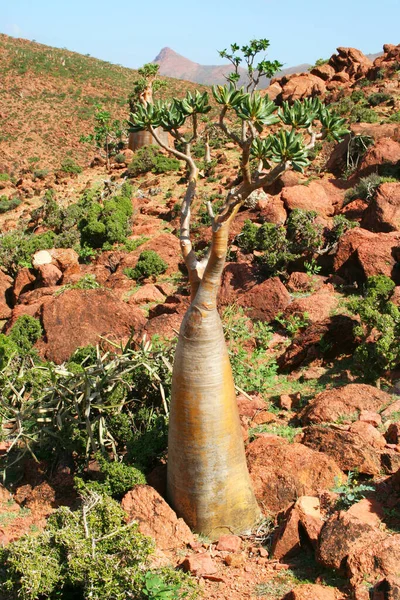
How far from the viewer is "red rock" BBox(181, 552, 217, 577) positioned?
342 cm

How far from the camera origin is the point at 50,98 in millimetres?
38094

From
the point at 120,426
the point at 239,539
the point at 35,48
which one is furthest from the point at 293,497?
the point at 35,48

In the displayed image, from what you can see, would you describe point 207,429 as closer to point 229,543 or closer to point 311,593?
point 229,543

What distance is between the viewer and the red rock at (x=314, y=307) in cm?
755

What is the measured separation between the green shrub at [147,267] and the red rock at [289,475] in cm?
645

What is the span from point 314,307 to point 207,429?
4.37m

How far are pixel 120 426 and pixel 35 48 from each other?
4901cm

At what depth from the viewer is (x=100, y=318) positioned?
7320mm

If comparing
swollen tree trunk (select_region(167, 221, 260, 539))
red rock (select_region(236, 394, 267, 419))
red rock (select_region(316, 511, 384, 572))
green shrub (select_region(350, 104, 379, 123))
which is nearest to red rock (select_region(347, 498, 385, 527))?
red rock (select_region(316, 511, 384, 572))

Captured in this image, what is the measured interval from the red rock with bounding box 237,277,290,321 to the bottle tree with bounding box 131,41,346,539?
4089 millimetres

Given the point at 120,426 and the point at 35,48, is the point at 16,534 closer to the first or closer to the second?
the point at 120,426

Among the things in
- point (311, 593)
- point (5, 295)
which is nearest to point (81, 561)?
point (311, 593)

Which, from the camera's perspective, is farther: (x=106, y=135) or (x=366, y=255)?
(x=106, y=135)

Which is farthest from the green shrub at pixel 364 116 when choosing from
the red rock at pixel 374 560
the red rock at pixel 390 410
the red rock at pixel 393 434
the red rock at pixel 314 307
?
the red rock at pixel 374 560
